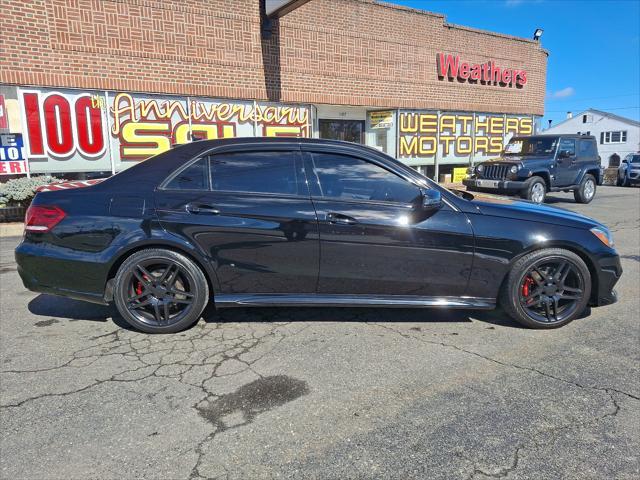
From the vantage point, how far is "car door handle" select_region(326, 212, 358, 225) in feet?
11.7

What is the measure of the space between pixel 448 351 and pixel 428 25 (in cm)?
1440

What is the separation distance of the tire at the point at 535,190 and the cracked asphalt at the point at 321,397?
7979 millimetres

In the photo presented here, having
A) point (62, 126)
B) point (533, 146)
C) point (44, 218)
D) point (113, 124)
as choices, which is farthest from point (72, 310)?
point (533, 146)

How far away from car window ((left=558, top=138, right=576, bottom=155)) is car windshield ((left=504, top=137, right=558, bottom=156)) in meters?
0.22

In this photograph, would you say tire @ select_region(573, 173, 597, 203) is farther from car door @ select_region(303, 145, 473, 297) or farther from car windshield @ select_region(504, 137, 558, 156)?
car door @ select_region(303, 145, 473, 297)

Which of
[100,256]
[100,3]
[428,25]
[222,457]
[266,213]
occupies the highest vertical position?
[428,25]

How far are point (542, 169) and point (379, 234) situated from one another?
10182 mm

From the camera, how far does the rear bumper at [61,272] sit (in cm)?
362

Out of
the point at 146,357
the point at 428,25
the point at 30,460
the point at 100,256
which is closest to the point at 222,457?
the point at 30,460

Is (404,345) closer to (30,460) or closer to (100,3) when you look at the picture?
(30,460)

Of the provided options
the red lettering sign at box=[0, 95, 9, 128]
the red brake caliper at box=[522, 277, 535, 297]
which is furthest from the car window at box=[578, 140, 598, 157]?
the red lettering sign at box=[0, 95, 9, 128]

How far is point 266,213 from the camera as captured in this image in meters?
3.58

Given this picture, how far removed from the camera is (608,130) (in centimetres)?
4828

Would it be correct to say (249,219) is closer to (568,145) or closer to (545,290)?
(545,290)
